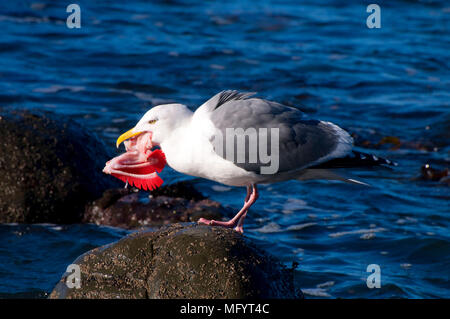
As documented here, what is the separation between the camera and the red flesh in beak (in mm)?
5691

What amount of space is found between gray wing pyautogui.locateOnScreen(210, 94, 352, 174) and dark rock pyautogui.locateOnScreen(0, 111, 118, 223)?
8.43 feet

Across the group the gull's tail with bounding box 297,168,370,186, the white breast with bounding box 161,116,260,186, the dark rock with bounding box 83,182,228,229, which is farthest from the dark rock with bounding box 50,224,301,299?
the dark rock with bounding box 83,182,228,229

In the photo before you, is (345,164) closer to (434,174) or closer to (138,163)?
(138,163)

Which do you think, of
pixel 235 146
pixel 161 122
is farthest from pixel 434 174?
pixel 161 122

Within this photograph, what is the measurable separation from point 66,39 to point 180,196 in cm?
810

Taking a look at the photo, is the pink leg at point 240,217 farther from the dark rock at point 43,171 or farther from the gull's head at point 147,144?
the dark rock at point 43,171

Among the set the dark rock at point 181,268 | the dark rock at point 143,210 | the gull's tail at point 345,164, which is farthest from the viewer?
the dark rock at point 143,210

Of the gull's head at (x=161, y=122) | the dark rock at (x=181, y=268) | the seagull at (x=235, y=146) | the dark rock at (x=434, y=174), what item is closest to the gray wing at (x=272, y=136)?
the seagull at (x=235, y=146)

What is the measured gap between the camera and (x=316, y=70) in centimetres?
1356

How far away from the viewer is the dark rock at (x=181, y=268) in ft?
15.3

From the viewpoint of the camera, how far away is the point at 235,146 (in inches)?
216

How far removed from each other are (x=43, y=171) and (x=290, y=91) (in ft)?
19.9

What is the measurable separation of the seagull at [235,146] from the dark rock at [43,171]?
1879 millimetres
